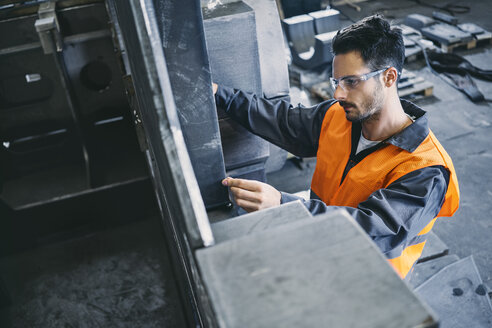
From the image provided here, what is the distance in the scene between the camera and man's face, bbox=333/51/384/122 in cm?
193

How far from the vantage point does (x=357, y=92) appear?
1.95m

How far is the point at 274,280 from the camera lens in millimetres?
614

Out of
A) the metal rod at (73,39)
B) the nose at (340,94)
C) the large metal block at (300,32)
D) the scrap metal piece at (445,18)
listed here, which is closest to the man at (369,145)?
the nose at (340,94)

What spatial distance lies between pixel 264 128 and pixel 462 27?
6404 mm

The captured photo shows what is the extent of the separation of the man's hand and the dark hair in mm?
886

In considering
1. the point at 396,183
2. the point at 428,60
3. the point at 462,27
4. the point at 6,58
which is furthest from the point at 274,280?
the point at 462,27

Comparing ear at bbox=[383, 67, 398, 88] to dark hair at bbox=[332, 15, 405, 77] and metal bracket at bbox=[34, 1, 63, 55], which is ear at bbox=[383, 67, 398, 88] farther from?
metal bracket at bbox=[34, 1, 63, 55]

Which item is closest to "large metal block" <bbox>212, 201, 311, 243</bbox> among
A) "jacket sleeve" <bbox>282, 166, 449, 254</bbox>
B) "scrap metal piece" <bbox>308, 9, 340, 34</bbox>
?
"jacket sleeve" <bbox>282, 166, 449, 254</bbox>

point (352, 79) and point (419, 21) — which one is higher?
point (352, 79)

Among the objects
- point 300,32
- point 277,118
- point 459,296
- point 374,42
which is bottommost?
point 459,296

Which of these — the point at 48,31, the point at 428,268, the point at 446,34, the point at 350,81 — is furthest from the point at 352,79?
the point at 446,34

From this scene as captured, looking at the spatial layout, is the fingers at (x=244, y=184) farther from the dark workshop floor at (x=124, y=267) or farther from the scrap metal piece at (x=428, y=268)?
the scrap metal piece at (x=428, y=268)

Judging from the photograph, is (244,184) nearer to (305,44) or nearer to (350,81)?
(350,81)

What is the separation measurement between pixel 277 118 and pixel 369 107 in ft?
1.71
